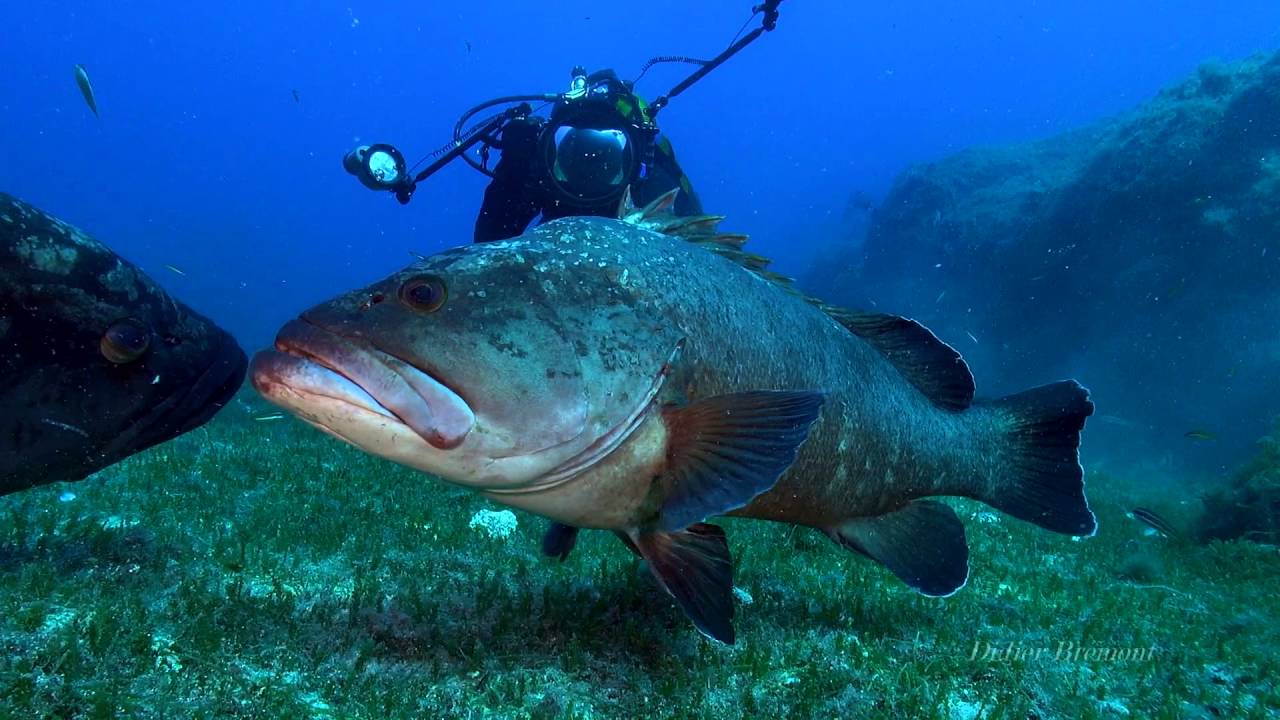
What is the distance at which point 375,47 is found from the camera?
177125 mm

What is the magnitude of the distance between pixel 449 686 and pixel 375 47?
672ft


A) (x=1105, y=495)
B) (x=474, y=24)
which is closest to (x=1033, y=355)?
(x=1105, y=495)

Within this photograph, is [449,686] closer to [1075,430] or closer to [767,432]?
[767,432]

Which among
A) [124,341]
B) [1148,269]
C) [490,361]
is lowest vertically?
[1148,269]

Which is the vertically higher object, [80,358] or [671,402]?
[80,358]

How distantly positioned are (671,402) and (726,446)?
0.84 ft

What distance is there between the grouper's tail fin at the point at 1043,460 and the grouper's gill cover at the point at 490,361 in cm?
217

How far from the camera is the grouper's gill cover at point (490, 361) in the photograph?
1.96 m

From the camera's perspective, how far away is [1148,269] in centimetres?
2073

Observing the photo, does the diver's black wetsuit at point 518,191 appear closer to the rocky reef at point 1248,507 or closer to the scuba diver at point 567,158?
the scuba diver at point 567,158

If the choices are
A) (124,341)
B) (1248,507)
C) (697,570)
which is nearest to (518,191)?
(124,341)

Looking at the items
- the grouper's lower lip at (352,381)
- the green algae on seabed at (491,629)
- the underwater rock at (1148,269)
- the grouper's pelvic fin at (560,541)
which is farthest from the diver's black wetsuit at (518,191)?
the underwater rock at (1148,269)

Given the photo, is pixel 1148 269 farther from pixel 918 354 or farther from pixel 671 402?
pixel 671 402

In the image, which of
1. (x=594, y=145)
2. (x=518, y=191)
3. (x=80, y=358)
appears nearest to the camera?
(x=80, y=358)
